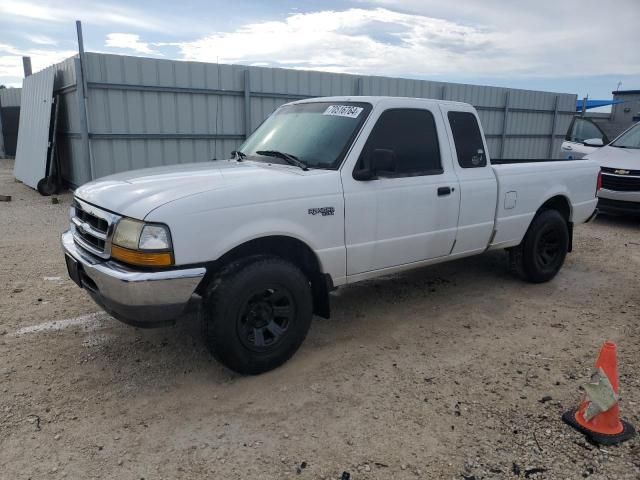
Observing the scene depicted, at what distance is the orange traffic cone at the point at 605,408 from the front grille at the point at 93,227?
3.04 m

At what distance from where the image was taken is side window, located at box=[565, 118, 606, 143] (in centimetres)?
1250

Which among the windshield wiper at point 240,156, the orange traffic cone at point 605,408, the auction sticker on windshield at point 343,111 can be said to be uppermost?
the auction sticker on windshield at point 343,111

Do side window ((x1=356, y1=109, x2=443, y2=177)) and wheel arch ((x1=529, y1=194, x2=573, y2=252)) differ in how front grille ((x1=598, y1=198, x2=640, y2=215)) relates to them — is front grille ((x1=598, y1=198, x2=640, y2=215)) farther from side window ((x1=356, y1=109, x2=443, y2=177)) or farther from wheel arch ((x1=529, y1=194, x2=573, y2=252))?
side window ((x1=356, y1=109, x2=443, y2=177))

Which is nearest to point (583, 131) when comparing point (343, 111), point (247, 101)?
Result: point (247, 101)

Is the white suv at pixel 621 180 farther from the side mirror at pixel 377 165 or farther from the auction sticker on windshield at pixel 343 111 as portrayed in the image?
the side mirror at pixel 377 165

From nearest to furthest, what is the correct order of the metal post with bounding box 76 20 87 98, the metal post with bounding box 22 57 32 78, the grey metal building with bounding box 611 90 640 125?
the metal post with bounding box 76 20 87 98
the metal post with bounding box 22 57 32 78
the grey metal building with bounding box 611 90 640 125

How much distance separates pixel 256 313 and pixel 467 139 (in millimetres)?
2693

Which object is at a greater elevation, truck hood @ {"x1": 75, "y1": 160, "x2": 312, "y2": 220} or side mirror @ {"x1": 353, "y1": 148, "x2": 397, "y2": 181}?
side mirror @ {"x1": 353, "y1": 148, "x2": 397, "y2": 181}

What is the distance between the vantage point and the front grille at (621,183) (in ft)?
29.0

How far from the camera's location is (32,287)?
5.24 m

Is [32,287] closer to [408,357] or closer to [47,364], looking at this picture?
[47,364]

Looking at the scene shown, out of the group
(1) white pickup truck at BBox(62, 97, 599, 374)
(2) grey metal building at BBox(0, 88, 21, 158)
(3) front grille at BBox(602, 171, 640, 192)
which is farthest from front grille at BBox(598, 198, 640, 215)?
(2) grey metal building at BBox(0, 88, 21, 158)

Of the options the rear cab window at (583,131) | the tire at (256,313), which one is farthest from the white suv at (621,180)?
the tire at (256,313)

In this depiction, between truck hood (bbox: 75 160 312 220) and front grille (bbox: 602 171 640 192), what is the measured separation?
24.8 ft
